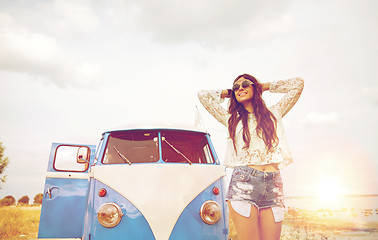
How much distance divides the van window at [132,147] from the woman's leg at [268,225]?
7.38 feet

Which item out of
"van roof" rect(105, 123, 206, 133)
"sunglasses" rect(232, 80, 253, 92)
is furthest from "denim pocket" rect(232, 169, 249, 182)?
"van roof" rect(105, 123, 206, 133)

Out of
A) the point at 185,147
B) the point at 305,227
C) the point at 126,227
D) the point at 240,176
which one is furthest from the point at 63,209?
the point at 305,227

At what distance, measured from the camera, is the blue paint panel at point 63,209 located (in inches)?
210

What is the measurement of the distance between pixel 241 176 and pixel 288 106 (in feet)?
2.86

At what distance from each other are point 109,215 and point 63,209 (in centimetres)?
239

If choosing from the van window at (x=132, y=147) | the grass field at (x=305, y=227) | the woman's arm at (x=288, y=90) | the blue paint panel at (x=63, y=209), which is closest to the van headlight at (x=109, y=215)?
the van window at (x=132, y=147)

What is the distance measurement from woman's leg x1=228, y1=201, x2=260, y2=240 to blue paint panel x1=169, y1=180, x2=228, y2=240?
141 cm

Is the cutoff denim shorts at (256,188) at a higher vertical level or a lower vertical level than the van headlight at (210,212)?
higher

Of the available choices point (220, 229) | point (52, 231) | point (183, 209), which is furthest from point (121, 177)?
point (52, 231)

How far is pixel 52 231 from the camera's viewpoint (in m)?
5.34

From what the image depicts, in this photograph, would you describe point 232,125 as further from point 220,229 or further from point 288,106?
point 220,229

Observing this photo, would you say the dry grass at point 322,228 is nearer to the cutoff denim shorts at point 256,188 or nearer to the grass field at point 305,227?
the grass field at point 305,227

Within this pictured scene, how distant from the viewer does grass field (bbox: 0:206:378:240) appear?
789cm

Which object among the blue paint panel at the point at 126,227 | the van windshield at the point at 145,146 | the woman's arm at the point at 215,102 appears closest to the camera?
the woman's arm at the point at 215,102
